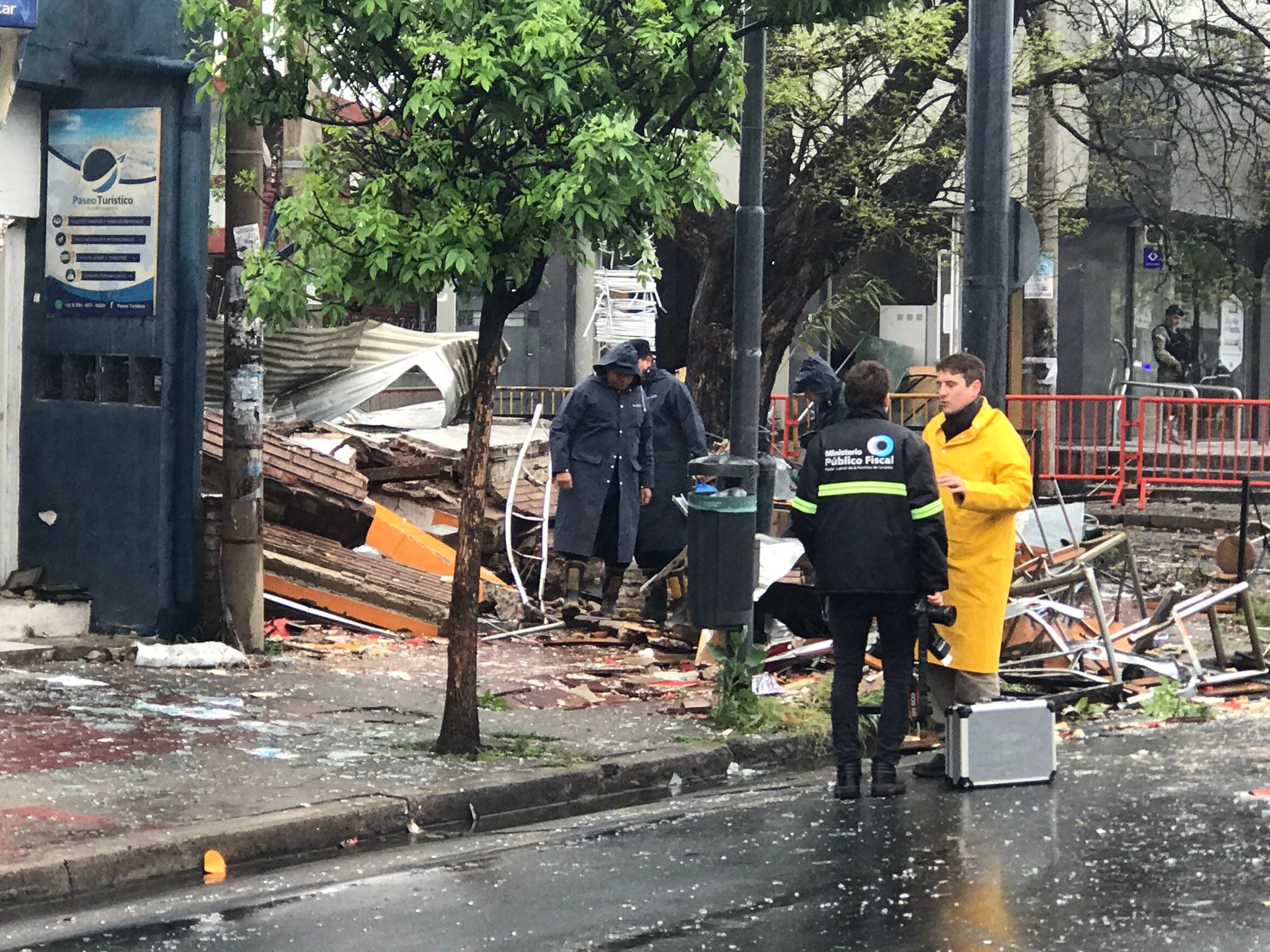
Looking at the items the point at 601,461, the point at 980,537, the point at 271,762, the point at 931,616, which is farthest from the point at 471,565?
the point at 601,461

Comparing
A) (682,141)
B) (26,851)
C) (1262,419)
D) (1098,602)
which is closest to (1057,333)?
(1262,419)

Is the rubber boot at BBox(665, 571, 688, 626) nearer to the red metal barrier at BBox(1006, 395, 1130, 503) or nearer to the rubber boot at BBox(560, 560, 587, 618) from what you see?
the rubber boot at BBox(560, 560, 587, 618)

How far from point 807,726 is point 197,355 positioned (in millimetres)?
4247

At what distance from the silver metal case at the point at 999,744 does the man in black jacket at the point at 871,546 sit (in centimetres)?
25

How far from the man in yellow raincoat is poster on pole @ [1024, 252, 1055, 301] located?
11.8 metres

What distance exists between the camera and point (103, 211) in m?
10.9

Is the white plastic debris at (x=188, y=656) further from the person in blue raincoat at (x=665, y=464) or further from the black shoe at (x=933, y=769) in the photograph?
the black shoe at (x=933, y=769)

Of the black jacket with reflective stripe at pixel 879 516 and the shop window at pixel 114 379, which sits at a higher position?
the shop window at pixel 114 379

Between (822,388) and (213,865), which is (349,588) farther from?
(213,865)

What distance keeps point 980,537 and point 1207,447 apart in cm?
1186

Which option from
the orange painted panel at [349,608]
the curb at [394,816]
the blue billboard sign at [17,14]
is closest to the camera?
the curb at [394,816]

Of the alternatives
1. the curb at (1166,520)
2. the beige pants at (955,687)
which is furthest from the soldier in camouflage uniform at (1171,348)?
the beige pants at (955,687)

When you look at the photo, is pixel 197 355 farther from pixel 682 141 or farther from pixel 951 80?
pixel 951 80

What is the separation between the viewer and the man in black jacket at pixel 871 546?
313 inches
